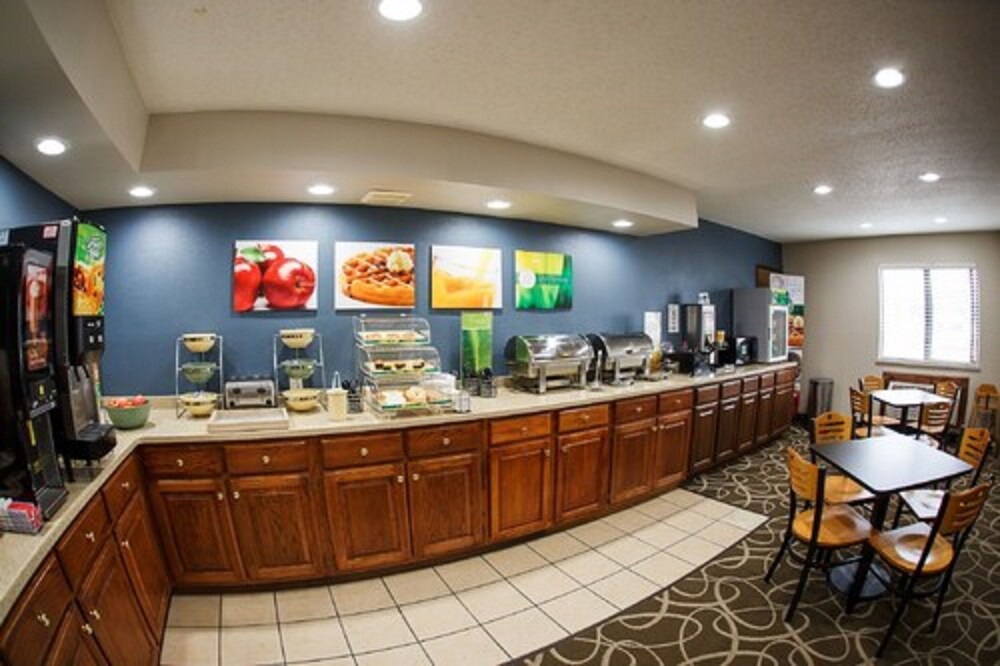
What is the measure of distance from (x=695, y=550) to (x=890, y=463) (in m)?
1.21

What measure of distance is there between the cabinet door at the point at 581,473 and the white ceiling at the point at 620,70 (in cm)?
197

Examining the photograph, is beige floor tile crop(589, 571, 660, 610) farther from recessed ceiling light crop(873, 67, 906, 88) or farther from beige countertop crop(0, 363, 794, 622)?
recessed ceiling light crop(873, 67, 906, 88)

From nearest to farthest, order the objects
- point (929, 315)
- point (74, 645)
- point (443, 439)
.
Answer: point (74, 645)
point (443, 439)
point (929, 315)

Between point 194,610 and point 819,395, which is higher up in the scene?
point 819,395

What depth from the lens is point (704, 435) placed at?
418 centimetres

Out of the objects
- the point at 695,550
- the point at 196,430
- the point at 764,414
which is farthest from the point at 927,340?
the point at 196,430

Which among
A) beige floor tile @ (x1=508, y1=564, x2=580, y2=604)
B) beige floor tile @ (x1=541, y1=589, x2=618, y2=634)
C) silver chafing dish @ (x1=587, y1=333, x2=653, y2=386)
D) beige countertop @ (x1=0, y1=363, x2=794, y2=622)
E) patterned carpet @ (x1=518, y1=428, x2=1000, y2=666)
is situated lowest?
patterned carpet @ (x1=518, y1=428, x2=1000, y2=666)

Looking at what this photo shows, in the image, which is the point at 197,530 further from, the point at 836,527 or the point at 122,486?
the point at 836,527

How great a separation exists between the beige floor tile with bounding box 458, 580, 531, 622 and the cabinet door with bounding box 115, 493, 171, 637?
4.67 ft

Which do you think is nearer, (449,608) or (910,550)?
(910,550)

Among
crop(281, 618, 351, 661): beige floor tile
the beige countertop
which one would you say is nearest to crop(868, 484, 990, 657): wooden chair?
the beige countertop

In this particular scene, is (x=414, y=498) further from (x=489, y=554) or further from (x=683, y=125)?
(x=683, y=125)

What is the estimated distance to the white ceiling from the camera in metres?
1.63

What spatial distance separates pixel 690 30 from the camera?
1.73m
